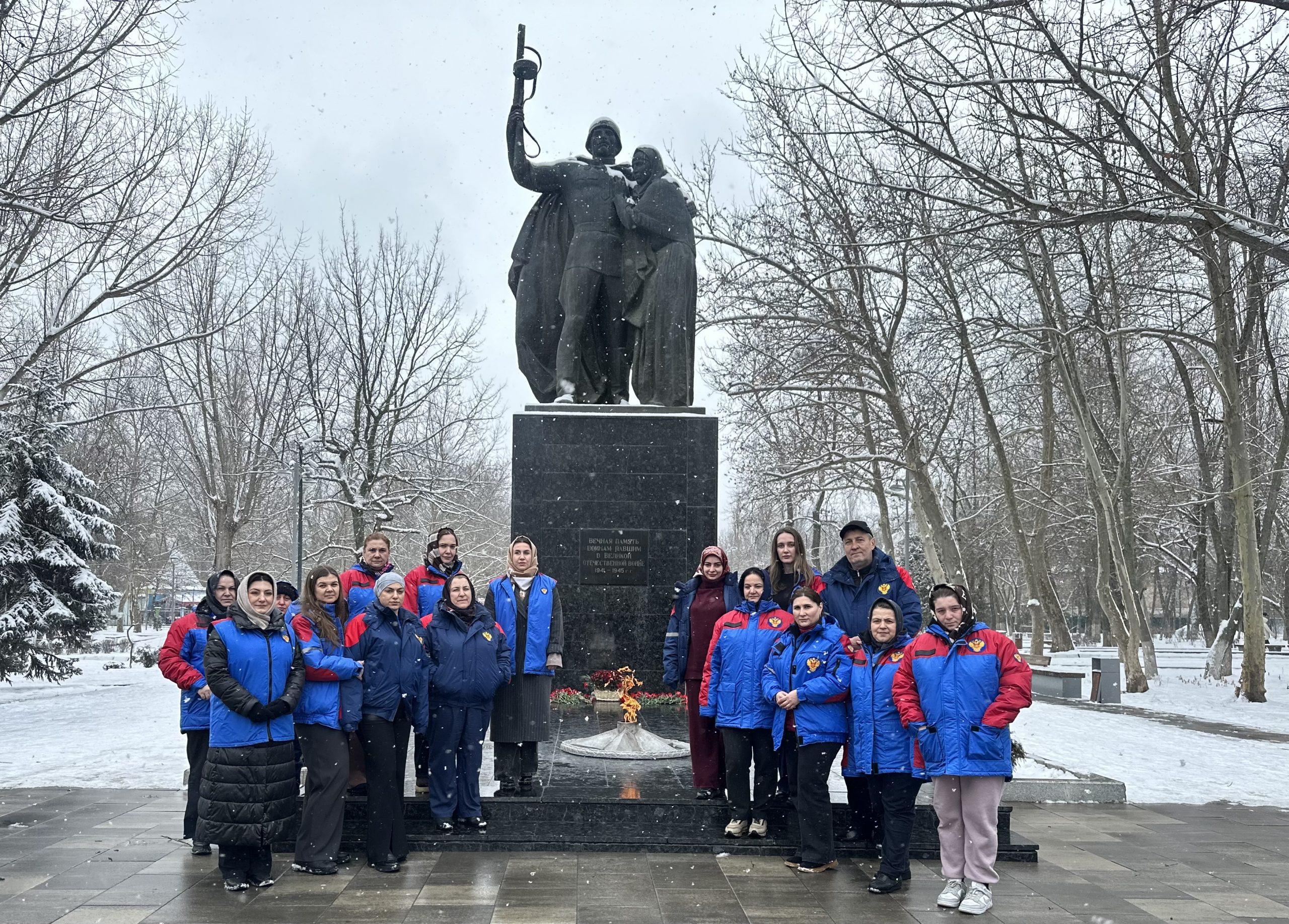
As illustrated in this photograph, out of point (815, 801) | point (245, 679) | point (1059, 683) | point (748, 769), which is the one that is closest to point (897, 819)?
point (815, 801)

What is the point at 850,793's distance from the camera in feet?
21.8

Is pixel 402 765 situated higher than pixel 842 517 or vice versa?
pixel 842 517

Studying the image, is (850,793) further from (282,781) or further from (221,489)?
(221,489)

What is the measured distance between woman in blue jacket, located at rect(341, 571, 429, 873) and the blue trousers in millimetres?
166

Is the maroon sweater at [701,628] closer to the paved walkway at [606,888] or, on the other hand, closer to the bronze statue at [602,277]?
the paved walkway at [606,888]

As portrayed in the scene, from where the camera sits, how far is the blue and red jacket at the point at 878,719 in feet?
19.4

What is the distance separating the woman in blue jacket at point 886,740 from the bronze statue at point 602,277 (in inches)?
187

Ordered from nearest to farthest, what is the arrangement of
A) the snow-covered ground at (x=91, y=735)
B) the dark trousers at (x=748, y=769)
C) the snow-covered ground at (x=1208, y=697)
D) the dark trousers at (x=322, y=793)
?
the dark trousers at (x=322, y=793), the dark trousers at (x=748, y=769), the snow-covered ground at (x=91, y=735), the snow-covered ground at (x=1208, y=697)

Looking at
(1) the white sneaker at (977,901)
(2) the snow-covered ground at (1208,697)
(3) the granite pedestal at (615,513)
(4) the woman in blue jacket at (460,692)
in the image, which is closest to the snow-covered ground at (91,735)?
(3) the granite pedestal at (615,513)

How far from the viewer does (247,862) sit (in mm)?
5766

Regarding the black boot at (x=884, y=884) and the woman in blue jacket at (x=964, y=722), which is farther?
the black boot at (x=884, y=884)

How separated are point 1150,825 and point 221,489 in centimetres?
2333

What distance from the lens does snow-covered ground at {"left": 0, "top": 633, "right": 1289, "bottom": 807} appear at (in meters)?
9.81

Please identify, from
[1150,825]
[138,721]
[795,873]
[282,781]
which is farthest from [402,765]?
[138,721]
